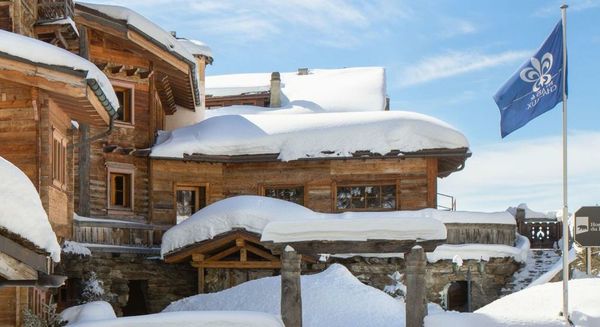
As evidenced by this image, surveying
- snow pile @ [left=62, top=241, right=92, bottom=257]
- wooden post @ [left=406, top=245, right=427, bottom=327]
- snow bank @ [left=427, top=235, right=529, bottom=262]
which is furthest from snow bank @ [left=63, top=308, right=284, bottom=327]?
snow bank @ [left=427, top=235, right=529, bottom=262]

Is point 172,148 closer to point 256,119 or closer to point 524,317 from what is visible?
point 256,119

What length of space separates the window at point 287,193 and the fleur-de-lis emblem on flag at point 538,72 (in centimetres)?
1202

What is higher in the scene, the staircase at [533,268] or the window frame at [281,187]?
the window frame at [281,187]

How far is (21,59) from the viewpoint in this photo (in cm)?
1505

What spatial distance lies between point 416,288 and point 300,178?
39.4ft

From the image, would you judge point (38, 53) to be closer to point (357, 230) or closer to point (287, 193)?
point (357, 230)

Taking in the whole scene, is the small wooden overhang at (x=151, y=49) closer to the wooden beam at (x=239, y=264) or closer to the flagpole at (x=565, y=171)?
the wooden beam at (x=239, y=264)

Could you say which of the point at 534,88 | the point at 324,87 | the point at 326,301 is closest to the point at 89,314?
the point at 326,301

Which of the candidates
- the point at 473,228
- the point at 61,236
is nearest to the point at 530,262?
the point at 473,228

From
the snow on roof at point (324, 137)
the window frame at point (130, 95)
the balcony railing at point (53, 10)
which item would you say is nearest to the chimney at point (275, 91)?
the snow on roof at point (324, 137)

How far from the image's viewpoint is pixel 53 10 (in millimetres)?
20969

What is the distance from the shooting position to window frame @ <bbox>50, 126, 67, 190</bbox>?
54.6 ft

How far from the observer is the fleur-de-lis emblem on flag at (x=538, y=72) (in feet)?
49.6

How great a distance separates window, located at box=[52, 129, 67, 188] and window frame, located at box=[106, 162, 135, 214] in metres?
6.70
